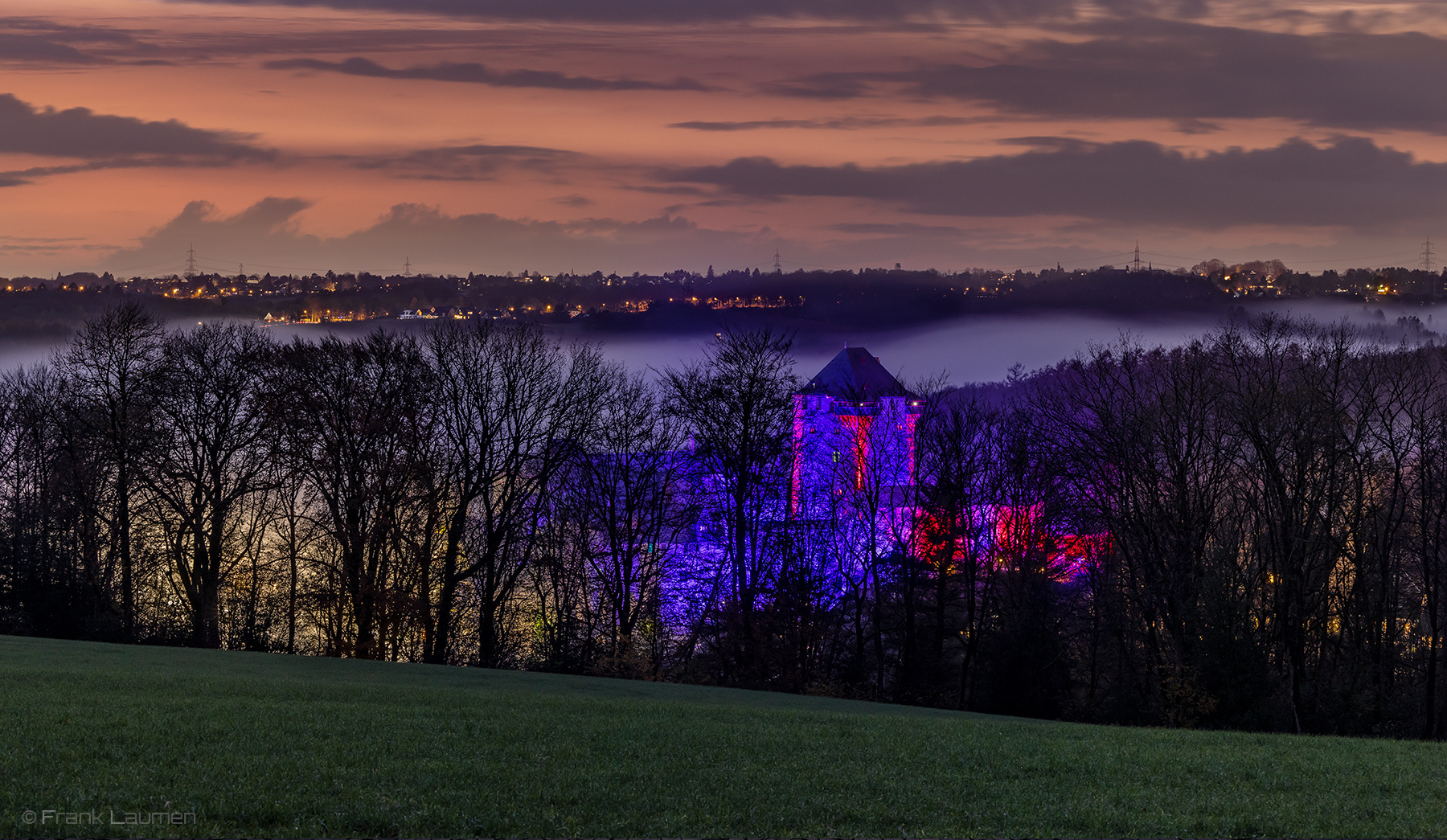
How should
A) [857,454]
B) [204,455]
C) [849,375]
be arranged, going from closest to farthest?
[204,455]
[857,454]
[849,375]

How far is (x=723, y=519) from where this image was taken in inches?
2323

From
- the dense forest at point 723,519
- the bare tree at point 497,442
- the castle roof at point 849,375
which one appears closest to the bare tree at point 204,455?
the dense forest at point 723,519

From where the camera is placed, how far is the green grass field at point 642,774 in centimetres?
1236

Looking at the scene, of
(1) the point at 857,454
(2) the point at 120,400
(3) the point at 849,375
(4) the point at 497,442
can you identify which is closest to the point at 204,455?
(2) the point at 120,400

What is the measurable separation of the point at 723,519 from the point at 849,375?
2836cm

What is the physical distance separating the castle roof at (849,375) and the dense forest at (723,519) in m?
15.9

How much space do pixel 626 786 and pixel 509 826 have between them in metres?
2.15

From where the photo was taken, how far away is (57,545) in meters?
53.6

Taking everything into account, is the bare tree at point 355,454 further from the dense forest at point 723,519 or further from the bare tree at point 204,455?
the bare tree at point 204,455

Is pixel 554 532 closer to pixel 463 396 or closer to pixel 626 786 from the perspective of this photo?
pixel 463 396

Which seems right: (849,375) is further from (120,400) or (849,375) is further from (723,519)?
(120,400)

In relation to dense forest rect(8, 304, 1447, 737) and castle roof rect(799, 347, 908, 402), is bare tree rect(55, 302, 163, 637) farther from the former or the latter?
castle roof rect(799, 347, 908, 402)

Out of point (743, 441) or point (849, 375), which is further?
point (849, 375)

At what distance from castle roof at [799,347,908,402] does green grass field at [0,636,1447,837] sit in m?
55.8
